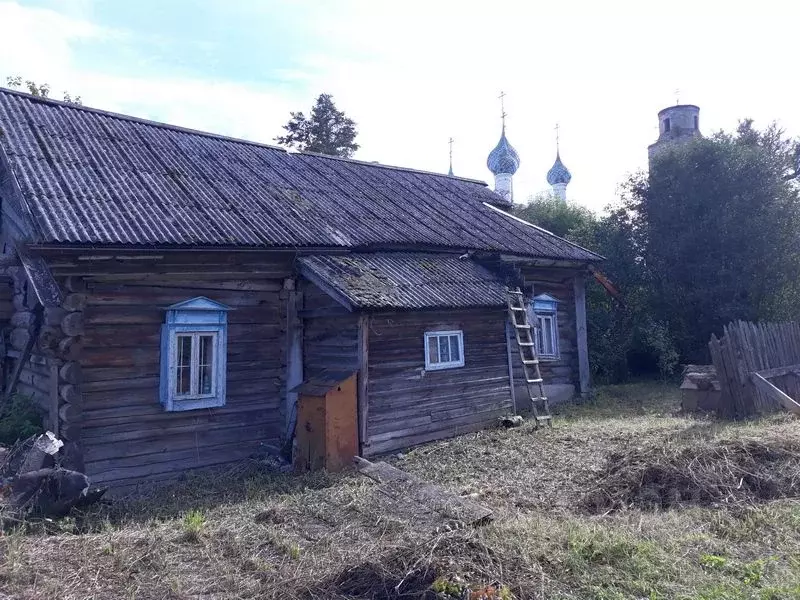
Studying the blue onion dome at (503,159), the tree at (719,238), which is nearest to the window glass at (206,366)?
the tree at (719,238)

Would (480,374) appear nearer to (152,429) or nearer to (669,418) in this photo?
(669,418)

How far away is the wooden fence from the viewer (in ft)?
34.6

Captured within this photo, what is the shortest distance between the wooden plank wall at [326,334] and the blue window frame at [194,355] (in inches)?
54.8

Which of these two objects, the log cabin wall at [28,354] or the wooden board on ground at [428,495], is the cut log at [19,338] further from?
the wooden board on ground at [428,495]

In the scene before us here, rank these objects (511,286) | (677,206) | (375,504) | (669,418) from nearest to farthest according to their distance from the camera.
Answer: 1. (375,504)
2. (669,418)
3. (511,286)
4. (677,206)

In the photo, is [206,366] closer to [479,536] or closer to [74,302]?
[74,302]

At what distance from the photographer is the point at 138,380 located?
8.65m

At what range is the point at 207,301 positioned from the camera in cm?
923

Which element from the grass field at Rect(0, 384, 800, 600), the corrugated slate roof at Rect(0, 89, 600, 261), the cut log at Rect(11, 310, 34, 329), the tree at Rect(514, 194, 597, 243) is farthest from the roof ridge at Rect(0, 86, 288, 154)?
the tree at Rect(514, 194, 597, 243)

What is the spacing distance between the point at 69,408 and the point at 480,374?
6588 millimetres

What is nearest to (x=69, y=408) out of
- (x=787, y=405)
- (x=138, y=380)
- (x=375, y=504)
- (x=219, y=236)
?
(x=138, y=380)

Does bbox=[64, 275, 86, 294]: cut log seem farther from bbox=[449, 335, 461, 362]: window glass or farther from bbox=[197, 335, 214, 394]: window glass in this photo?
bbox=[449, 335, 461, 362]: window glass

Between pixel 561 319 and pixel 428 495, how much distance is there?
8.81 meters

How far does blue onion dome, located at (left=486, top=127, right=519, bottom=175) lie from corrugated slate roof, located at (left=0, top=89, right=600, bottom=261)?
22.4 meters
